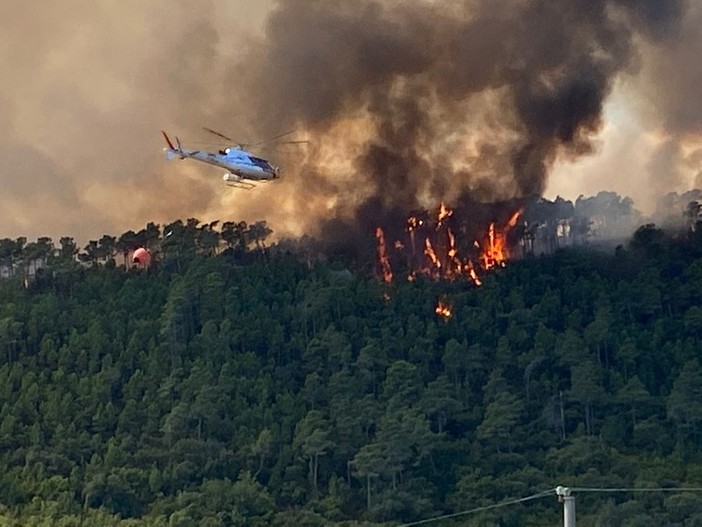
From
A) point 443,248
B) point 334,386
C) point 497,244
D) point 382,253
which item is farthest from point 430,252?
point 334,386

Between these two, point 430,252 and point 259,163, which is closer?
point 259,163

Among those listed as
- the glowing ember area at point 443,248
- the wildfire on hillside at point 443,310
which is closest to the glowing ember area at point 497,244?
the glowing ember area at point 443,248

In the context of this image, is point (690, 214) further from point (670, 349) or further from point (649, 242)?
point (670, 349)

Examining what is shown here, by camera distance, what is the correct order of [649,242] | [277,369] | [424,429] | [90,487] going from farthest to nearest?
1. [649,242]
2. [277,369]
3. [424,429]
4. [90,487]

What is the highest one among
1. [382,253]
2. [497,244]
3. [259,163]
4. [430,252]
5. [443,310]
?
[497,244]

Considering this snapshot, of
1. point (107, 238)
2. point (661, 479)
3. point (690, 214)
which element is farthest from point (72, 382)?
point (690, 214)

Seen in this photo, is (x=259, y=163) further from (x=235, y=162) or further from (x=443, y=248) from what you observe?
(x=443, y=248)

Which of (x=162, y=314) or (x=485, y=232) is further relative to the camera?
(x=485, y=232)

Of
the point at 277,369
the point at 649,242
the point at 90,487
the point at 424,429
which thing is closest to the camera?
the point at 90,487
